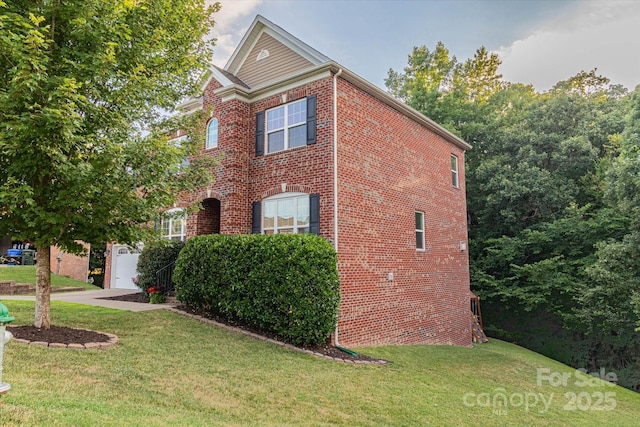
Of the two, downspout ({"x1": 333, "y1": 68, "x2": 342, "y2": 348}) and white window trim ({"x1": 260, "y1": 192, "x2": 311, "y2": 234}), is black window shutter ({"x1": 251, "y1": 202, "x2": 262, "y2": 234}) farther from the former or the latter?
downspout ({"x1": 333, "y1": 68, "x2": 342, "y2": 348})

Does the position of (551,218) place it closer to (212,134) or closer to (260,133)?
(260,133)

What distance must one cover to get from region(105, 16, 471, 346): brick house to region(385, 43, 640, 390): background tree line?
25.0 ft

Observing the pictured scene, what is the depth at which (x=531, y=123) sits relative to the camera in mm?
21703

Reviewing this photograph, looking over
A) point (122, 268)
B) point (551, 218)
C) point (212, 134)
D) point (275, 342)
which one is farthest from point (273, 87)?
point (551, 218)

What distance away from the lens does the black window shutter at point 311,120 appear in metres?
Result: 10.6

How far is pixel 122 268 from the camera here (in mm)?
16484

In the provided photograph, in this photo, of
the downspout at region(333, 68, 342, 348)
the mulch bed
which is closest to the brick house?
the downspout at region(333, 68, 342, 348)

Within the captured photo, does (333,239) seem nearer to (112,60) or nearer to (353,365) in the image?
(353,365)

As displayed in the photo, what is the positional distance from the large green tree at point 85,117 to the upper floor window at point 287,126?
3.82m

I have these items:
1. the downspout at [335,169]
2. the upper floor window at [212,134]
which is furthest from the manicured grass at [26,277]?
the downspout at [335,169]

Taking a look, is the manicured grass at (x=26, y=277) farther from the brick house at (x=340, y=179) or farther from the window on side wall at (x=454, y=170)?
the window on side wall at (x=454, y=170)

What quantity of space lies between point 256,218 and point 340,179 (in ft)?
9.78

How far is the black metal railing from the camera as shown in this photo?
12.7 m

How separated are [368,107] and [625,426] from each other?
942 centimetres
